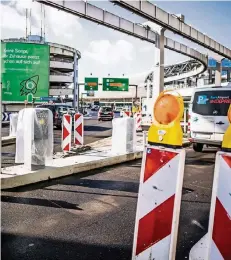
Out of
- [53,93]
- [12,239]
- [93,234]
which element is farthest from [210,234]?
[53,93]

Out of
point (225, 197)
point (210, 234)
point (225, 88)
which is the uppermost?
point (225, 88)

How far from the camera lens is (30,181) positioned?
5840 mm

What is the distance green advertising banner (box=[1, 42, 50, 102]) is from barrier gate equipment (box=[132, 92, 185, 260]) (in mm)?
35654

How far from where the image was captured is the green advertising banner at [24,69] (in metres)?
36.1

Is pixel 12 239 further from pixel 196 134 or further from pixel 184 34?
pixel 184 34

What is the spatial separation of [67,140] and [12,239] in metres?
5.54

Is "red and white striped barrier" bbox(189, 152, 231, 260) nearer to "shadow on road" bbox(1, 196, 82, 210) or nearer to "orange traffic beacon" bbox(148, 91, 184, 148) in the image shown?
"orange traffic beacon" bbox(148, 91, 184, 148)

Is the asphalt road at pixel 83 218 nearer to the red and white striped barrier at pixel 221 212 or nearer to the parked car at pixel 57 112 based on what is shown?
the red and white striped barrier at pixel 221 212

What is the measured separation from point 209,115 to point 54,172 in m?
5.75

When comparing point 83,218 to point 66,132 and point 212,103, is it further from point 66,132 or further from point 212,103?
point 212,103

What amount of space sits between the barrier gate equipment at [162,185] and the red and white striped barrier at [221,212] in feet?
0.80

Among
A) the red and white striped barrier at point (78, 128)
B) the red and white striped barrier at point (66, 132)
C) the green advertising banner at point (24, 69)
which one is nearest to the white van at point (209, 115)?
the red and white striped barrier at point (78, 128)

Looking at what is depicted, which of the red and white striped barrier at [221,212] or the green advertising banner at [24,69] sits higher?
the green advertising banner at [24,69]

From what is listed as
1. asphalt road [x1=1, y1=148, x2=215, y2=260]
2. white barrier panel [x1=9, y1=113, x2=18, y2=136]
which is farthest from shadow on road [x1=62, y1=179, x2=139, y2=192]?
white barrier panel [x1=9, y1=113, x2=18, y2=136]
